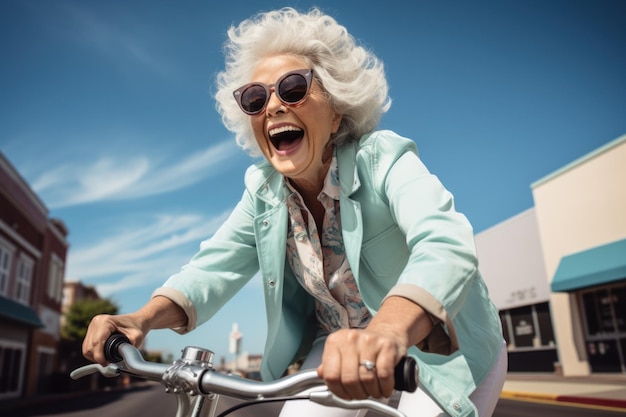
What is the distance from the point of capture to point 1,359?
20.7 meters

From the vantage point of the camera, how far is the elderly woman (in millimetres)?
1551

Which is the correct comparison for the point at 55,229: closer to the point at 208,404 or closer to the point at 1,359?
the point at 1,359

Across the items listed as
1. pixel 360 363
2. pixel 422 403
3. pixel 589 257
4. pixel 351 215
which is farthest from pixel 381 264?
pixel 589 257

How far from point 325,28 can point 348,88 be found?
287 millimetres

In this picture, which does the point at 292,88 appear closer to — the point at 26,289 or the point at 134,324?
the point at 134,324

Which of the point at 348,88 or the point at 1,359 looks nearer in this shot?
the point at 348,88

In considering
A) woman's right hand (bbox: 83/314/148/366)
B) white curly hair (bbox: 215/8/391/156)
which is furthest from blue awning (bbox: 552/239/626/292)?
woman's right hand (bbox: 83/314/148/366)

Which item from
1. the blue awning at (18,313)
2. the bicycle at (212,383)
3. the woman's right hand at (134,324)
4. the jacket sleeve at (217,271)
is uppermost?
the blue awning at (18,313)

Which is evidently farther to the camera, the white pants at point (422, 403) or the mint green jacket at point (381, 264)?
the white pants at point (422, 403)

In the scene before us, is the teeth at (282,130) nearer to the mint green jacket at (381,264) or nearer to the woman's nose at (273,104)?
the woman's nose at (273,104)

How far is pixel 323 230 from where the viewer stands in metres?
2.13

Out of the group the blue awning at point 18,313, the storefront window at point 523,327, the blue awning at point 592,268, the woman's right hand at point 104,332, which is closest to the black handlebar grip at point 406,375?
the woman's right hand at point 104,332

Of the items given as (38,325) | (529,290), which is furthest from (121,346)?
(38,325)

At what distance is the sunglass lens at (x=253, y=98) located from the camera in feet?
6.72
